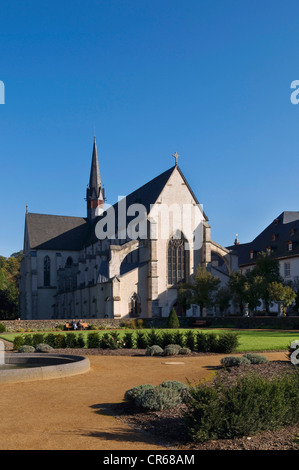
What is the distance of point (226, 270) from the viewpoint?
64.2 m

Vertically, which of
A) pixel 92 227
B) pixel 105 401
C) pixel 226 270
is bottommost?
pixel 105 401

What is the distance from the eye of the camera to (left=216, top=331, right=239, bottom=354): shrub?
22969 millimetres

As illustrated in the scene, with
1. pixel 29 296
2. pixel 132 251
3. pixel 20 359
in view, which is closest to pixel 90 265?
pixel 132 251

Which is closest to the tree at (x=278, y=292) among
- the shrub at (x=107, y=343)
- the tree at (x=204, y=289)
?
the tree at (x=204, y=289)

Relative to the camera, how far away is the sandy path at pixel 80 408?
8.46 metres

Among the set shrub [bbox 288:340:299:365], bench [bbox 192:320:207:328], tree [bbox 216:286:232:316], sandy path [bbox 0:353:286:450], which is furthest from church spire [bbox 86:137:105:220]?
shrub [bbox 288:340:299:365]

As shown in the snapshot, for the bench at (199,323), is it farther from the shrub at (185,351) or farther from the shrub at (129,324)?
the shrub at (185,351)

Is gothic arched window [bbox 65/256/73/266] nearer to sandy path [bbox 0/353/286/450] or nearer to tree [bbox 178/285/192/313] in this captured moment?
tree [bbox 178/285/192/313]

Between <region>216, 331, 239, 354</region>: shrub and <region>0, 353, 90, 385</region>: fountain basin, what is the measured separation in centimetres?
761

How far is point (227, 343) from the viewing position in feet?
75.3

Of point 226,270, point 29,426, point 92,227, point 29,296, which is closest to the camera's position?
point 29,426

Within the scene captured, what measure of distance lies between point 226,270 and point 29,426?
184ft

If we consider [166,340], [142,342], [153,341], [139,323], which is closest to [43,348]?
[142,342]

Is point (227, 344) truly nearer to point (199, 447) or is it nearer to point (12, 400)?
point (12, 400)
